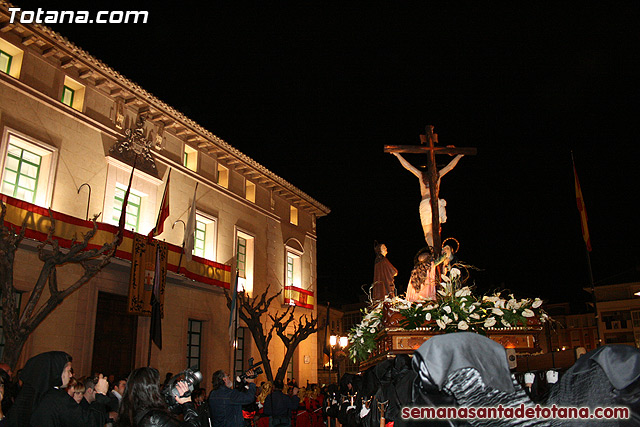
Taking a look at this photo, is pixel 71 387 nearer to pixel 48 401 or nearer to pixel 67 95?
pixel 48 401

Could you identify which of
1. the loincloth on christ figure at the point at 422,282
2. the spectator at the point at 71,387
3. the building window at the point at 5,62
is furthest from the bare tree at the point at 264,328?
the spectator at the point at 71,387

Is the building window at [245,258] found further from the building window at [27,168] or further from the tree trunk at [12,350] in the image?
the tree trunk at [12,350]

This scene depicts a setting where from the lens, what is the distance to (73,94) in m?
18.3

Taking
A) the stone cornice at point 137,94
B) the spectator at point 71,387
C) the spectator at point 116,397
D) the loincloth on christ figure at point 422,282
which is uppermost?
the stone cornice at point 137,94

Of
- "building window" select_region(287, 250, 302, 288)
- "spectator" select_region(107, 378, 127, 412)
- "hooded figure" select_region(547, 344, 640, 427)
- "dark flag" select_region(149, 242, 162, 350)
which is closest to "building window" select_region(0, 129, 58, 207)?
"dark flag" select_region(149, 242, 162, 350)

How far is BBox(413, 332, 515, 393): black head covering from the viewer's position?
107 inches

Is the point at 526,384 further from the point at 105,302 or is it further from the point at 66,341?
the point at 105,302

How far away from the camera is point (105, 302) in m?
18.1

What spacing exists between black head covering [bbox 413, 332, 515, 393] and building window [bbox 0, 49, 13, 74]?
17.1 m

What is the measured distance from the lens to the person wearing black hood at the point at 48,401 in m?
4.57

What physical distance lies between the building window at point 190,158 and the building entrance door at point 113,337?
7.00 meters

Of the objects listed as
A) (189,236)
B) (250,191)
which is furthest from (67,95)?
(250,191)

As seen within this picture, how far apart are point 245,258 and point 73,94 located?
11.2 meters

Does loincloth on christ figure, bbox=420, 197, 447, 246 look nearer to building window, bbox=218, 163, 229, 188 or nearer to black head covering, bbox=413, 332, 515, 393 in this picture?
black head covering, bbox=413, 332, 515, 393
